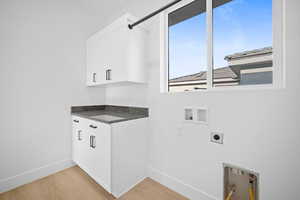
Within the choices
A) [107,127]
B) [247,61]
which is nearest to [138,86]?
[107,127]

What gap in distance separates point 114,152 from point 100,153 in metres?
0.23

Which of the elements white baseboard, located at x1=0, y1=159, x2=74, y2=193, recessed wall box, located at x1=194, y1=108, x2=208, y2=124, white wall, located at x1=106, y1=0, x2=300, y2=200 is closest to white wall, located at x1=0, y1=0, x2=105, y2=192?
white baseboard, located at x1=0, y1=159, x2=74, y2=193

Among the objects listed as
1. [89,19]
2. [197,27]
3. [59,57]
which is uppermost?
[89,19]

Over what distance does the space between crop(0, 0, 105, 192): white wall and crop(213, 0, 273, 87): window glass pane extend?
214 centimetres

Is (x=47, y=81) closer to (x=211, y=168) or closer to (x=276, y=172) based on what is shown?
(x=211, y=168)

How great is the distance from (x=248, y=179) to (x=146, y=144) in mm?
1146

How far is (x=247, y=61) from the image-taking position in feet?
3.95

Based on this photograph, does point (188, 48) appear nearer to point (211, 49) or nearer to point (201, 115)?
point (211, 49)

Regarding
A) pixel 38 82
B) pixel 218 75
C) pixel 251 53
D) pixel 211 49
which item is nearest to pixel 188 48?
pixel 211 49

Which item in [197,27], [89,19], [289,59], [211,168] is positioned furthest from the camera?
[89,19]

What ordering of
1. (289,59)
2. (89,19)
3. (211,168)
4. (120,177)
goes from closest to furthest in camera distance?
(289,59)
(211,168)
(120,177)
(89,19)

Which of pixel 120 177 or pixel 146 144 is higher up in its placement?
pixel 146 144

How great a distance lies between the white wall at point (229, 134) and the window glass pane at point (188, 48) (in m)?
0.21

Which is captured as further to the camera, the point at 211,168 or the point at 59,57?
the point at 59,57
